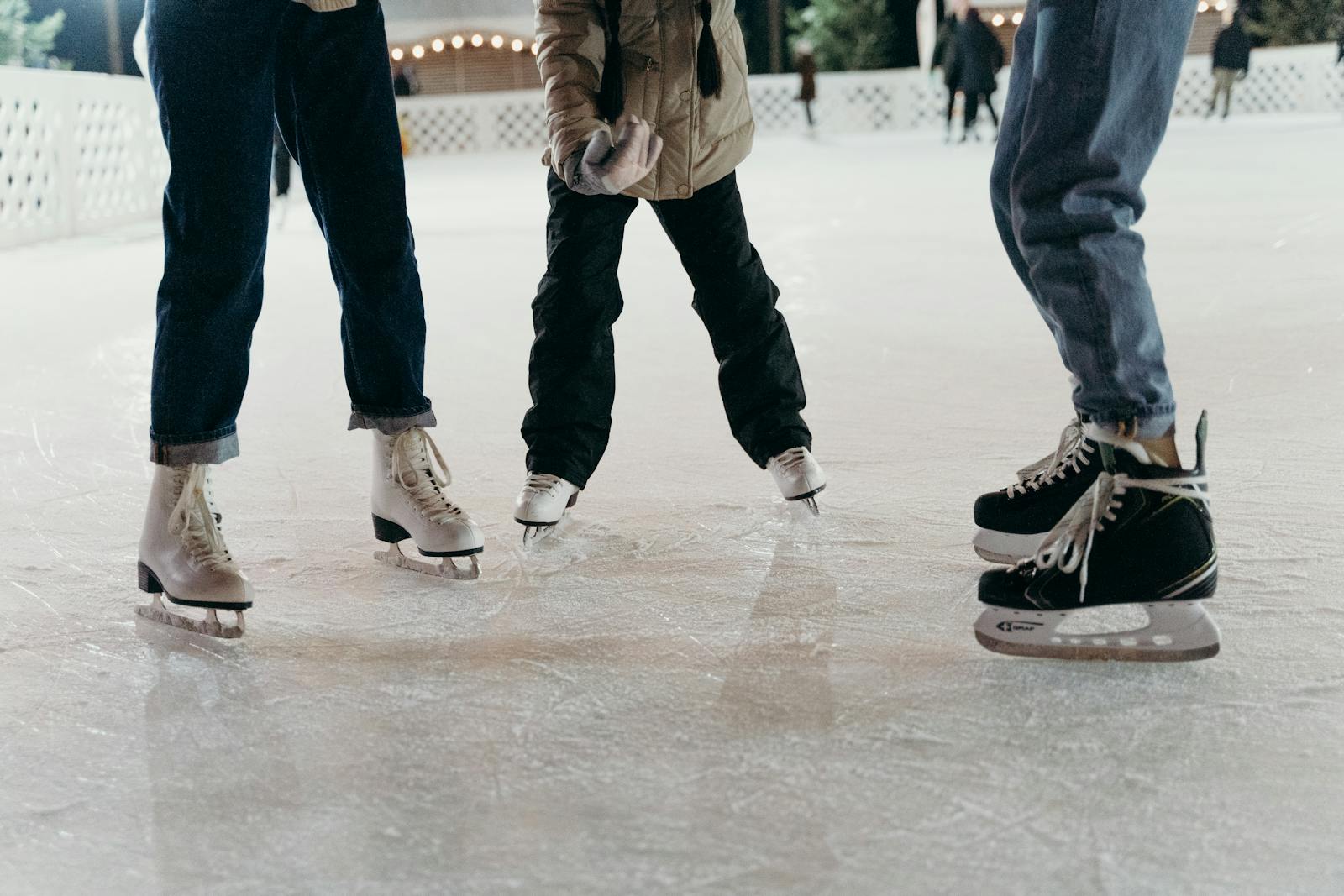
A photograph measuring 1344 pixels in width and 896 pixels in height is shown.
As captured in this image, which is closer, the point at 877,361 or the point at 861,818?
the point at 861,818

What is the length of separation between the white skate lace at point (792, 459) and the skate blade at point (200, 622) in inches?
26.3

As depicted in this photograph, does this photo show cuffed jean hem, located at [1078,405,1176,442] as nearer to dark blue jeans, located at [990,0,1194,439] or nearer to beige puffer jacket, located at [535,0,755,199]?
dark blue jeans, located at [990,0,1194,439]

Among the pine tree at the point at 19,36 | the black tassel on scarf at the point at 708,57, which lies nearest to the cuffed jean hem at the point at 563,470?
the black tassel on scarf at the point at 708,57

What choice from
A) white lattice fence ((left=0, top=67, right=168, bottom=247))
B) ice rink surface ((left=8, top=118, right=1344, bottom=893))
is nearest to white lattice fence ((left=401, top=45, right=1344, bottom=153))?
white lattice fence ((left=0, top=67, right=168, bottom=247))

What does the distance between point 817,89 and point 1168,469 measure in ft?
43.7

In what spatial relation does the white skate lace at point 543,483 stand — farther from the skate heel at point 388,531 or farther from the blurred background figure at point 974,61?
the blurred background figure at point 974,61

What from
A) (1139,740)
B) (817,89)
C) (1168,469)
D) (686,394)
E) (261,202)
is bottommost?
(817,89)

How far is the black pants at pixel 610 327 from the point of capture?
1546 mm

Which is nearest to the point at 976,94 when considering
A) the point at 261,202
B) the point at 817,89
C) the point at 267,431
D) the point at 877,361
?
the point at 817,89

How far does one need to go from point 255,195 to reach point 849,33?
15192 millimetres

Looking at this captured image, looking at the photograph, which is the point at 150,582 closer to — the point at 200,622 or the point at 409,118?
the point at 200,622

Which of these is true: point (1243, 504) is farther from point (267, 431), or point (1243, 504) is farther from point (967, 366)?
point (267, 431)

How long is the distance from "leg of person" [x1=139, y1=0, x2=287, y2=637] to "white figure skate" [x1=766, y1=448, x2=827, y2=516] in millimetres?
648

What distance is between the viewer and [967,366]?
240 centimetres
